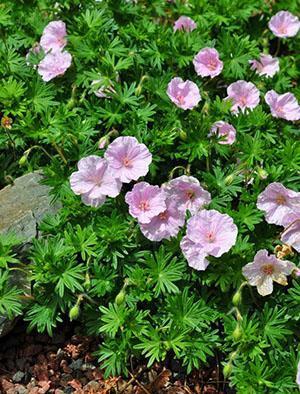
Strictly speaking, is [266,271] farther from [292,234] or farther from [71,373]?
[71,373]

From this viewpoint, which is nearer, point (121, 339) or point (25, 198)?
point (121, 339)

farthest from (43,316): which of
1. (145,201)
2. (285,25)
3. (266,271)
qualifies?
(285,25)

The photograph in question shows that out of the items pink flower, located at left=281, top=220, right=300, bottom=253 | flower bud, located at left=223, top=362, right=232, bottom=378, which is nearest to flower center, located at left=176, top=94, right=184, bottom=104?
pink flower, located at left=281, top=220, right=300, bottom=253

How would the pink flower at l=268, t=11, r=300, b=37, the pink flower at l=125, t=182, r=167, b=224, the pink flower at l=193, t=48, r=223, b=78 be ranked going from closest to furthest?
1. the pink flower at l=125, t=182, r=167, b=224
2. the pink flower at l=193, t=48, r=223, b=78
3. the pink flower at l=268, t=11, r=300, b=37

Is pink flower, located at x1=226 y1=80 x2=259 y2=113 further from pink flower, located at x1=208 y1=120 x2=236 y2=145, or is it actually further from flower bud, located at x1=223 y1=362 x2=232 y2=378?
flower bud, located at x1=223 y1=362 x2=232 y2=378

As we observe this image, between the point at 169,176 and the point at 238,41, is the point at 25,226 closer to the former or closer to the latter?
the point at 169,176

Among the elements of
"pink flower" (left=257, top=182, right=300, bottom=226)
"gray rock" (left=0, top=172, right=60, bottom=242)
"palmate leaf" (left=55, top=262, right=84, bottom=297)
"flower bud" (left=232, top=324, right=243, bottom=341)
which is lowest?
"flower bud" (left=232, top=324, right=243, bottom=341)

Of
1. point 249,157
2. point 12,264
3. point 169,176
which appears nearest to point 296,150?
point 249,157

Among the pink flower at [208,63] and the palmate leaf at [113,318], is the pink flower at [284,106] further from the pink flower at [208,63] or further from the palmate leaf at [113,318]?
the palmate leaf at [113,318]
